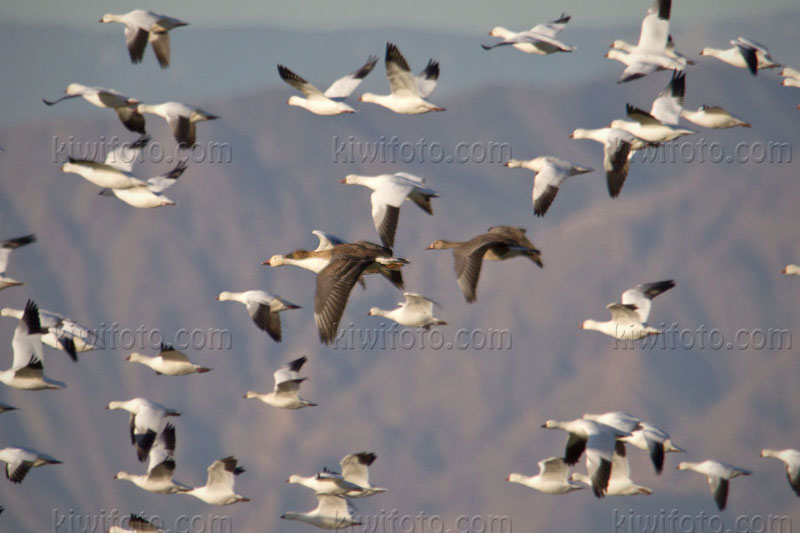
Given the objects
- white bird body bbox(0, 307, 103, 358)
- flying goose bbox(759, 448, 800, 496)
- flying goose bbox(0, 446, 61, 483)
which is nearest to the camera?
flying goose bbox(0, 446, 61, 483)

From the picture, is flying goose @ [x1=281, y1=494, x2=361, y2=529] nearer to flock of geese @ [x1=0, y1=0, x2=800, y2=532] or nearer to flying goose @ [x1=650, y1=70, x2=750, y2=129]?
flock of geese @ [x1=0, y1=0, x2=800, y2=532]

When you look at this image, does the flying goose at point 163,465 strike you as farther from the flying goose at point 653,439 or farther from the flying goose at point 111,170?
the flying goose at point 653,439

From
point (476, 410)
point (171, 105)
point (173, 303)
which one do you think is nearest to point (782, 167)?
point (476, 410)

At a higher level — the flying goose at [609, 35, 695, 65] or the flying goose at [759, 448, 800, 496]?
the flying goose at [609, 35, 695, 65]

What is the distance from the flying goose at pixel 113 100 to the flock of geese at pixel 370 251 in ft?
0.08

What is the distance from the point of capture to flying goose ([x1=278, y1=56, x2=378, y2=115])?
18328mm

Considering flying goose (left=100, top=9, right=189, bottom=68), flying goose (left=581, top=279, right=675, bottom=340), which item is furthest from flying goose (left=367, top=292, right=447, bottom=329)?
flying goose (left=100, top=9, right=189, bottom=68)

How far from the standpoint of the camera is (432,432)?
287ft

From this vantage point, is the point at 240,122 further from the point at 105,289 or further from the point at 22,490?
the point at 22,490

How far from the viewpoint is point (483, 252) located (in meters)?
16.8

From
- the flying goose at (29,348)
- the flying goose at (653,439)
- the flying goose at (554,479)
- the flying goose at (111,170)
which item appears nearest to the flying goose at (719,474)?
the flying goose at (653,439)

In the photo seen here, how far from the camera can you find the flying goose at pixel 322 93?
60.1ft

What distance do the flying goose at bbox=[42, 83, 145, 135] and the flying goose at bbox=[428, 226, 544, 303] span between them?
4.97 meters

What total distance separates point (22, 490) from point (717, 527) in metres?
46.4
